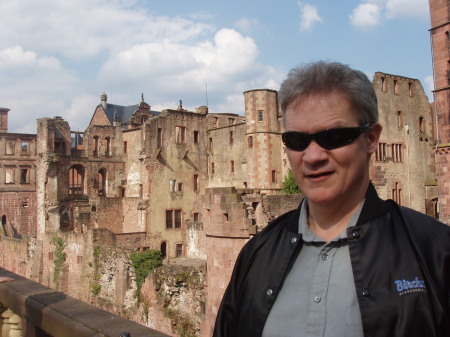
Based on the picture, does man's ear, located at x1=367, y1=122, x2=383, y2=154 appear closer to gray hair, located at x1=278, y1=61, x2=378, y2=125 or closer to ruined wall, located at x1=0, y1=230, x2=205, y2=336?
gray hair, located at x1=278, y1=61, x2=378, y2=125

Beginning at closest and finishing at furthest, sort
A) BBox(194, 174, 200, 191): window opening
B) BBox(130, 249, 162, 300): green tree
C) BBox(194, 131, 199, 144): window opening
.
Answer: BBox(130, 249, 162, 300): green tree, BBox(194, 174, 200, 191): window opening, BBox(194, 131, 199, 144): window opening

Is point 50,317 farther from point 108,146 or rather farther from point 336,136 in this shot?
point 108,146

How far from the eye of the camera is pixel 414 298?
207 cm

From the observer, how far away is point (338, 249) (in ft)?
7.98

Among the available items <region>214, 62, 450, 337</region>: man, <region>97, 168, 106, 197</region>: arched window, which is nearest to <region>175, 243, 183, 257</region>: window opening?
<region>97, 168, 106, 197</region>: arched window

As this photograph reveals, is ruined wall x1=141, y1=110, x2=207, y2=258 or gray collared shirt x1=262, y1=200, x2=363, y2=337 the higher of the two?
ruined wall x1=141, y1=110, x2=207, y2=258

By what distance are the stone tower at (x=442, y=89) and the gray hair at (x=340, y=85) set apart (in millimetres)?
23072

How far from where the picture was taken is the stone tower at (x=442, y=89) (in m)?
24.0

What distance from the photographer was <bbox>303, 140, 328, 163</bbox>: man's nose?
245 cm

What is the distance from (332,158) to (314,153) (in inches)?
3.5

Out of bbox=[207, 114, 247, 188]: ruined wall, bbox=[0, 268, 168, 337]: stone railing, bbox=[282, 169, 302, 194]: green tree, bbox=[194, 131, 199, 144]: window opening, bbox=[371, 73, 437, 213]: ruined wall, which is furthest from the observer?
bbox=[194, 131, 199, 144]: window opening

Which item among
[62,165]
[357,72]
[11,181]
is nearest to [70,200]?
[62,165]

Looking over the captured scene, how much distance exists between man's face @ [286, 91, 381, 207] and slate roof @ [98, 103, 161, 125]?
189ft

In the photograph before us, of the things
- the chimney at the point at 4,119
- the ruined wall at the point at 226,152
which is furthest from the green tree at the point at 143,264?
the chimney at the point at 4,119
